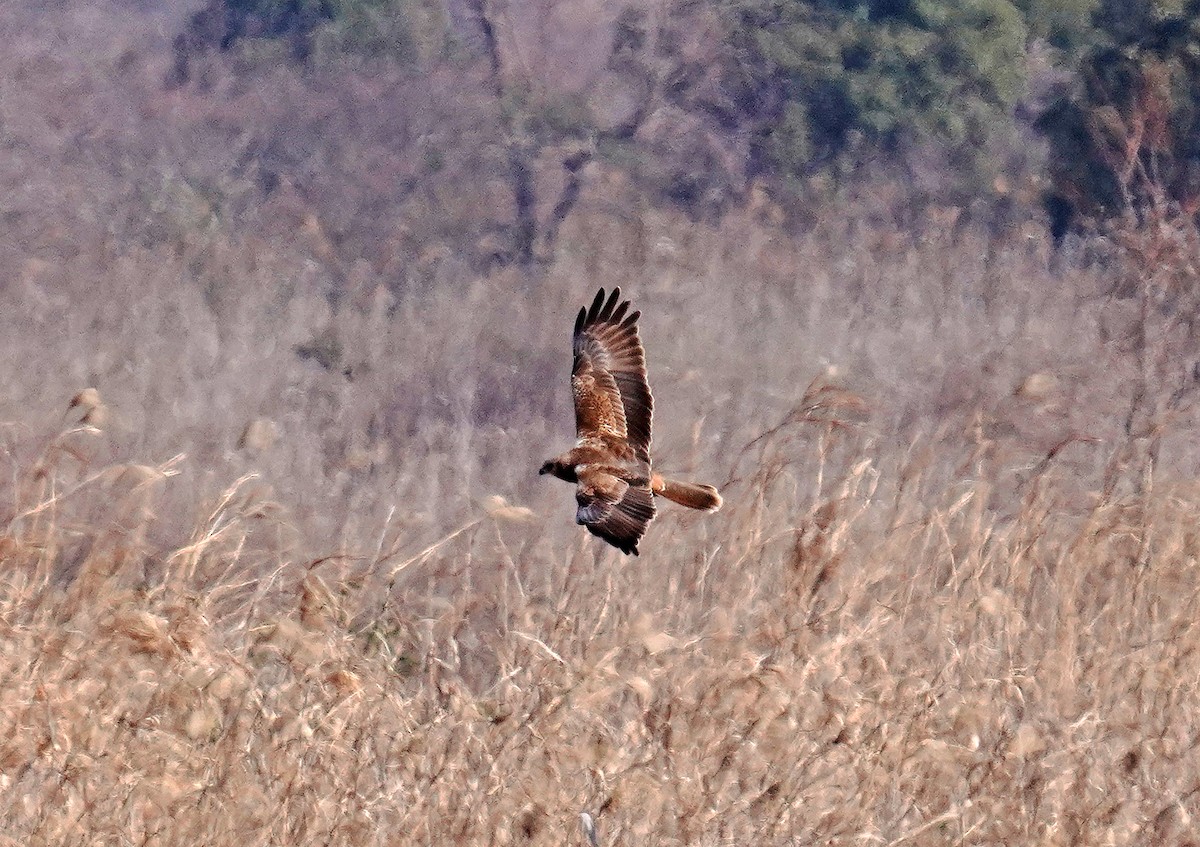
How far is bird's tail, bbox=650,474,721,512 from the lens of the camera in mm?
4980

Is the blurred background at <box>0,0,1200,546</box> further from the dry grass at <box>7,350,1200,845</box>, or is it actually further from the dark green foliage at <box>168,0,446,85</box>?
the dry grass at <box>7,350,1200,845</box>

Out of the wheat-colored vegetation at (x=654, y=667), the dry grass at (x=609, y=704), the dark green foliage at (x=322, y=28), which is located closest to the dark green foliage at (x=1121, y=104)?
the dark green foliage at (x=322, y=28)

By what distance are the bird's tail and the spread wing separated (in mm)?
128

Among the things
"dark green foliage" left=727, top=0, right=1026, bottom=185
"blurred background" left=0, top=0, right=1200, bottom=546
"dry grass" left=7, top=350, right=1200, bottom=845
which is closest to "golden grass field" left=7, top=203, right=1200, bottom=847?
"dry grass" left=7, top=350, right=1200, bottom=845

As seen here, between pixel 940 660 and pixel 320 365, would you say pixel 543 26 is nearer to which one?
pixel 320 365

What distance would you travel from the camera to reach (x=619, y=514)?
4621mm

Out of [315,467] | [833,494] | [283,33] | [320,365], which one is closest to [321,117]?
[283,33]

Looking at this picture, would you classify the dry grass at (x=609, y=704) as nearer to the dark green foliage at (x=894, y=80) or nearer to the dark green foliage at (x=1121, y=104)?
the dark green foliage at (x=1121, y=104)

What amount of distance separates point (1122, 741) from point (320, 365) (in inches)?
269

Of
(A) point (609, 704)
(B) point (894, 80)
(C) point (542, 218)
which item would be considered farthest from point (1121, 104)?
(A) point (609, 704)

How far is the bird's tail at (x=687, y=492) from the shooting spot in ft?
16.3

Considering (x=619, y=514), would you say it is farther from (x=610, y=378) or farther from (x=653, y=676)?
(x=610, y=378)

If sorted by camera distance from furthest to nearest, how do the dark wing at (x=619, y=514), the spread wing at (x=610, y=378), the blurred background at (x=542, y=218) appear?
the blurred background at (x=542, y=218) → the spread wing at (x=610, y=378) → the dark wing at (x=619, y=514)

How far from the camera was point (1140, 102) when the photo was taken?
13.0 meters
